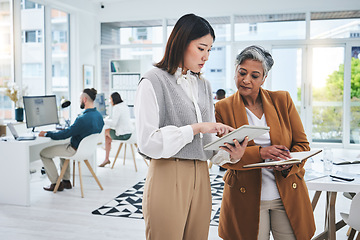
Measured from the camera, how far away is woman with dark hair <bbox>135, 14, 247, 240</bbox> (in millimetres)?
1451

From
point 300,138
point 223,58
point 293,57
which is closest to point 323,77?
point 293,57

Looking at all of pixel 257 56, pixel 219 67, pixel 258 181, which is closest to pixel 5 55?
pixel 219 67

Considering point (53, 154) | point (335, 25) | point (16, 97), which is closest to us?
point (53, 154)

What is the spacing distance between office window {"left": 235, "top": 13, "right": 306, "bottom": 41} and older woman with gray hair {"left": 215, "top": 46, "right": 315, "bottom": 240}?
23.2ft

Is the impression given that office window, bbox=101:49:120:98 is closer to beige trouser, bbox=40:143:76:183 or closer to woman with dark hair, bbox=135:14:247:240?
beige trouser, bbox=40:143:76:183

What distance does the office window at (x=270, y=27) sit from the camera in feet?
27.7

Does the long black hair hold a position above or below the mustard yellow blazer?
above

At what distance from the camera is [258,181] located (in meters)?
1.79

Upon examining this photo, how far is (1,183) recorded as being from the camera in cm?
441

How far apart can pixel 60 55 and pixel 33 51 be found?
39.7 inches

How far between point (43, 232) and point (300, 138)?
268 centimetres

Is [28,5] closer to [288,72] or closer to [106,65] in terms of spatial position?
[106,65]

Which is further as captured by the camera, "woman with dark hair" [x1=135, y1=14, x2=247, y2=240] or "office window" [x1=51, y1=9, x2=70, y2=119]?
"office window" [x1=51, y1=9, x2=70, y2=119]

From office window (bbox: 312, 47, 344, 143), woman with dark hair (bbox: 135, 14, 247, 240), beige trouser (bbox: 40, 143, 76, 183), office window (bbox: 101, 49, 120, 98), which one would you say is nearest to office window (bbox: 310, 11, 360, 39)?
office window (bbox: 312, 47, 344, 143)
